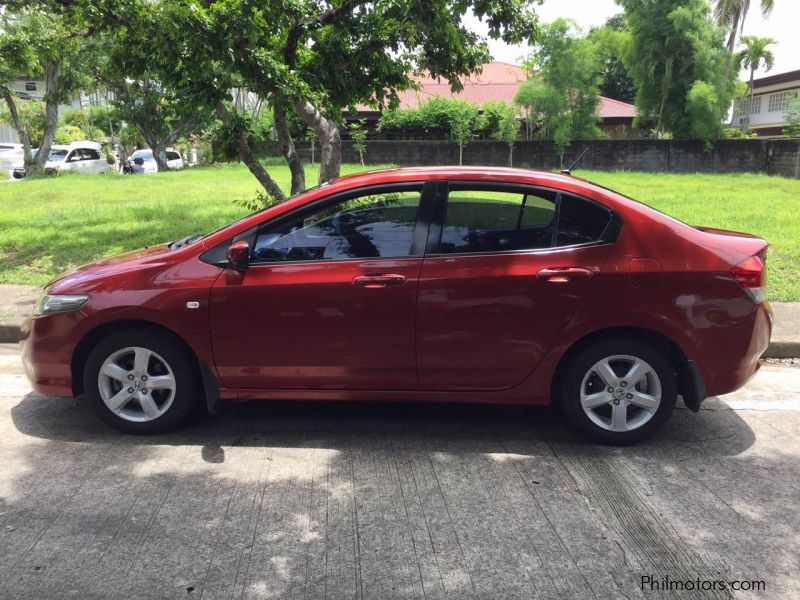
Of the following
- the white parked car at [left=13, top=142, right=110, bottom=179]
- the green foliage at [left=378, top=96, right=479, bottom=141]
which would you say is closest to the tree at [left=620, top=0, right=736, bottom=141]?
the green foliage at [left=378, top=96, right=479, bottom=141]

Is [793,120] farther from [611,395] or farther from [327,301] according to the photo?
[327,301]

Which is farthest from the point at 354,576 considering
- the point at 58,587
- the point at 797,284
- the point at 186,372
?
the point at 797,284

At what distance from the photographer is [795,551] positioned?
307 centimetres

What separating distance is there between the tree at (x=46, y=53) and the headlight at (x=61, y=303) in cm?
509

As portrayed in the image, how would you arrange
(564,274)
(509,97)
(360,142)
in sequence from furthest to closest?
1. (509,97)
2. (360,142)
3. (564,274)

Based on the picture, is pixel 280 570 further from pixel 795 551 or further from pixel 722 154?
pixel 722 154

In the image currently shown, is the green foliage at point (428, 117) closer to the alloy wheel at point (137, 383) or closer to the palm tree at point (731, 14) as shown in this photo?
the palm tree at point (731, 14)

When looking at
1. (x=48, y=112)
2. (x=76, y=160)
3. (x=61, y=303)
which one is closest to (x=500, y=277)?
(x=61, y=303)

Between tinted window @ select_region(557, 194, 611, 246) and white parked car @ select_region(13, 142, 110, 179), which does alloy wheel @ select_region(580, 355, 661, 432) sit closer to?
tinted window @ select_region(557, 194, 611, 246)

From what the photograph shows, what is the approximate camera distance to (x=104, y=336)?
4219 mm

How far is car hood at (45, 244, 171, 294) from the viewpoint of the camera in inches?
165

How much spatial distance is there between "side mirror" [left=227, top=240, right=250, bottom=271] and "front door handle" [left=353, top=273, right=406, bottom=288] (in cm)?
67

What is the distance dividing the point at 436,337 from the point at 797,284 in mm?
5584

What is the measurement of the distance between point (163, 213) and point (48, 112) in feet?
60.8
